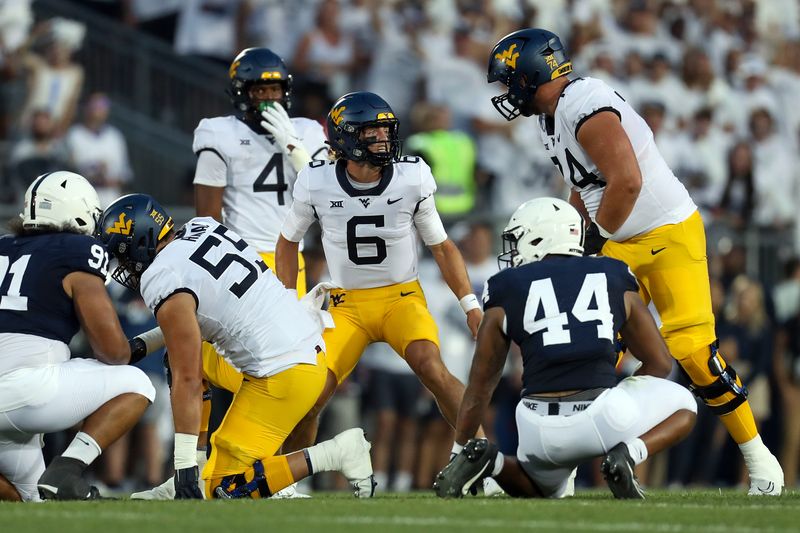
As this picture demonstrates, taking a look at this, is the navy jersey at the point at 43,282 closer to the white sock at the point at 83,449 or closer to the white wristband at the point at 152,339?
the white sock at the point at 83,449

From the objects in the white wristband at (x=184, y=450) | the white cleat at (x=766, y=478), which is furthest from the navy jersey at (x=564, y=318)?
the white wristband at (x=184, y=450)

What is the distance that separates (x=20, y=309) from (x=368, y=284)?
1922 mm

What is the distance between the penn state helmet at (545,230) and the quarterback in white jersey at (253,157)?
2302 mm

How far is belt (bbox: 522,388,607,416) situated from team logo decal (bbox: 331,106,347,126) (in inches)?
82.0

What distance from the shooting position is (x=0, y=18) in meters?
12.4

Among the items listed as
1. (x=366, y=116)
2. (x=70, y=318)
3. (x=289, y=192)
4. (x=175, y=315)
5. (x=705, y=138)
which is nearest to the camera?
(x=175, y=315)

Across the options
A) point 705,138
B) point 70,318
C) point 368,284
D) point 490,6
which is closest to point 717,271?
point 705,138

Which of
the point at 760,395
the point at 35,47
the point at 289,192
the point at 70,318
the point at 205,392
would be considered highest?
the point at 35,47

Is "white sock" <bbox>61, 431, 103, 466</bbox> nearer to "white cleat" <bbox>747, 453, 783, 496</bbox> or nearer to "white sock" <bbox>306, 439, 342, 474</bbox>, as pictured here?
"white sock" <bbox>306, 439, 342, 474</bbox>

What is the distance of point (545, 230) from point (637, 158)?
3.85 ft

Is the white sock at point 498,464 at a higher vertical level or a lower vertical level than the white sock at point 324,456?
higher

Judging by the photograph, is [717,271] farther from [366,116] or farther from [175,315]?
[175,315]

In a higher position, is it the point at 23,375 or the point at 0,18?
the point at 0,18

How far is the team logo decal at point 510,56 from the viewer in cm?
755
